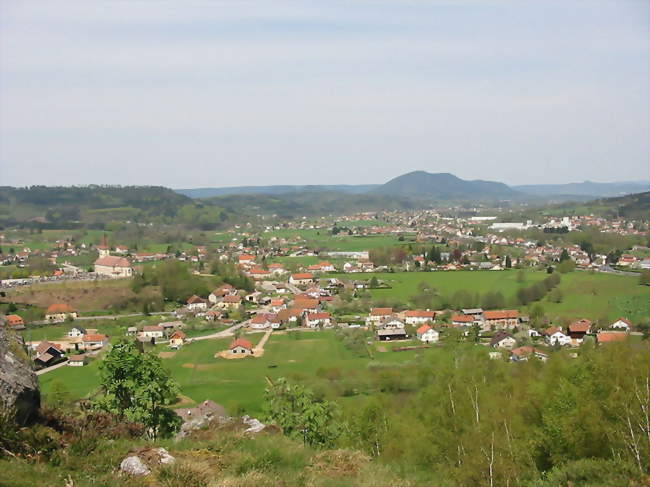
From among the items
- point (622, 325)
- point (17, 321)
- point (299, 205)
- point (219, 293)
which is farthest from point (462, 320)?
point (299, 205)

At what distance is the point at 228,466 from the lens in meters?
6.56

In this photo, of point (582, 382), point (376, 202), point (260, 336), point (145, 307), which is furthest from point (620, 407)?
point (376, 202)

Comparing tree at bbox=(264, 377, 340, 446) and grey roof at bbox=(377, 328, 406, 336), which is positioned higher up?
tree at bbox=(264, 377, 340, 446)

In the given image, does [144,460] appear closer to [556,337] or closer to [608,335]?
[608,335]

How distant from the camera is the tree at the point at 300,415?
487 inches

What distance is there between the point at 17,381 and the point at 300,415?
7758 millimetres

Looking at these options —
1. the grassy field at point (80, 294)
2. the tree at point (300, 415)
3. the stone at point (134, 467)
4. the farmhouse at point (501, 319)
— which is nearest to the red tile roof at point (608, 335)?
the farmhouse at point (501, 319)

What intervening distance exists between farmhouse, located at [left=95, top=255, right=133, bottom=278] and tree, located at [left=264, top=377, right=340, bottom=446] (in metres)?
45.4

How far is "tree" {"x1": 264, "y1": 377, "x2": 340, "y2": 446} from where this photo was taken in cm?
1236

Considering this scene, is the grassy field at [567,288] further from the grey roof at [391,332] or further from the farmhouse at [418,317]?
the grey roof at [391,332]

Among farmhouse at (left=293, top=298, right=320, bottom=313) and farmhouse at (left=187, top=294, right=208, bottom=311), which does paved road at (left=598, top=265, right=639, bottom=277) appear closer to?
farmhouse at (left=293, top=298, right=320, bottom=313)

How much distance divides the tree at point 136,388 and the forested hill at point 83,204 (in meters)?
103

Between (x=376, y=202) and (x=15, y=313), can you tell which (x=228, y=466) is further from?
(x=376, y=202)

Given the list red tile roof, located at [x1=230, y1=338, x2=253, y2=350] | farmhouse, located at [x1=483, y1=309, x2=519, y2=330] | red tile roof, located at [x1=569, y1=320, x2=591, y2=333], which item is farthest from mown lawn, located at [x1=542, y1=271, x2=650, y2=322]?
red tile roof, located at [x1=230, y1=338, x2=253, y2=350]
